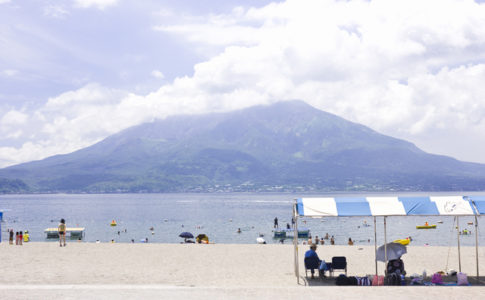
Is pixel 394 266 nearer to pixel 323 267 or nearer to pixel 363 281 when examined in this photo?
pixel 363 281

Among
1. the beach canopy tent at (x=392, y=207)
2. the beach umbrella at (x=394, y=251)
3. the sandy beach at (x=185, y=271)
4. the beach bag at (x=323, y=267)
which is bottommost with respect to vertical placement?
the sandy beach at (x=185, y=271)

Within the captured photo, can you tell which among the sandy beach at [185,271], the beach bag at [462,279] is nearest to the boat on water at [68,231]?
the sandy beach at [185,271]

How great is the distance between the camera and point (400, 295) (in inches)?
447

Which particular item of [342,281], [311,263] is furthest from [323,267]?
[342,281]

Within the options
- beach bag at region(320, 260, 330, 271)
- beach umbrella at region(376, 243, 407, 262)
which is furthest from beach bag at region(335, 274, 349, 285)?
beach umbrella at region(376, 243, 407, 262)

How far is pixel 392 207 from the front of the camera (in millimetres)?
13445

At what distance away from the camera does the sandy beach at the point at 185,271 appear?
1178cm

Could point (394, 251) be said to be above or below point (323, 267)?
above

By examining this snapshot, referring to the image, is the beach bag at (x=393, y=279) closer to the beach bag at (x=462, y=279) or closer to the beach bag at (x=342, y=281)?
the beach bag at (x=342, y=281)

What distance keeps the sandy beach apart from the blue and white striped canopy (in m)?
2.01

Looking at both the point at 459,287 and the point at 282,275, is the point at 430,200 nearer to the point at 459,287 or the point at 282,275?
the point at 459,287

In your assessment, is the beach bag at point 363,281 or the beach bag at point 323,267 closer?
the beach bag at point 363,281

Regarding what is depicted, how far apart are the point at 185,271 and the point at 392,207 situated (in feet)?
24.5

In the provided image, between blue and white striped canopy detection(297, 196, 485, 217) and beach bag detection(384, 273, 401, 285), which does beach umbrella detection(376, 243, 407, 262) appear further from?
blue and white striped canopy detection(297, 196, 485, 217)
